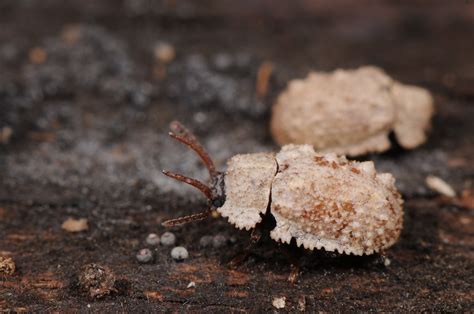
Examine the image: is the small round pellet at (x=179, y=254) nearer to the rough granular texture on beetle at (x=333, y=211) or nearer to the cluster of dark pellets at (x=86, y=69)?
the rough granular texture on beetle at (x=333, y=211)

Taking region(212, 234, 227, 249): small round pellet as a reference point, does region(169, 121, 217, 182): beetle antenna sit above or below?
above

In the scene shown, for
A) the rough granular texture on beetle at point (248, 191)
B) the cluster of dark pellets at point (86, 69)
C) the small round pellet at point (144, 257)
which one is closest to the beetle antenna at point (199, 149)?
the rough granular texture on beetle at point (248, 191)

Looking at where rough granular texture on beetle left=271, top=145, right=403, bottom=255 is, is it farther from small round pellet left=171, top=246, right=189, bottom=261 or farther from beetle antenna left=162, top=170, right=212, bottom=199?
small round pellet left=171, top=246, right=189, bottom=261

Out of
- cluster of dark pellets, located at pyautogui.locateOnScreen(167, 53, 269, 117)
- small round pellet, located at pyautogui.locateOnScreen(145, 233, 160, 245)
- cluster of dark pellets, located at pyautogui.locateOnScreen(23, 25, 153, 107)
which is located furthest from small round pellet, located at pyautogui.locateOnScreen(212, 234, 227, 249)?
cluster of dark pellets, located at pyautogui.locateOnScreen(23, 25, 153, 107)

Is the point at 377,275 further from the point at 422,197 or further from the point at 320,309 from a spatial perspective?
the point at 422,197

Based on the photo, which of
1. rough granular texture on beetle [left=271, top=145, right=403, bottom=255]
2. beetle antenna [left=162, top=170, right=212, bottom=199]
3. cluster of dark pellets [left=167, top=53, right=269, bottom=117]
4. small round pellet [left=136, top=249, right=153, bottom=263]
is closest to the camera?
rough granular texture on beetle [left=271, top=145, right=403, bottom=255]

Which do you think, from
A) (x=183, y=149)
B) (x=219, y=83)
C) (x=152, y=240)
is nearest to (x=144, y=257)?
(x=152, y=240)

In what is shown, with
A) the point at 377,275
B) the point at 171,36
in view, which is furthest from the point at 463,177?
the point at 171,36
